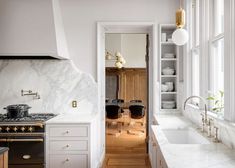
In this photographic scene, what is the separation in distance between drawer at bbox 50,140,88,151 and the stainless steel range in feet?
0.53

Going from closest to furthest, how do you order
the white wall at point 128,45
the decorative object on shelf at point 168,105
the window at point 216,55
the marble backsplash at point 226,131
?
the marble backsplash at point 226,131 < the window at point 216,55 < the decorative object on shelf at point 168,105 < the white wall at point 128,45

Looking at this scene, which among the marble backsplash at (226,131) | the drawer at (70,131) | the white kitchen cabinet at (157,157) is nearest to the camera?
the white kitchen cabinet at (157,157)

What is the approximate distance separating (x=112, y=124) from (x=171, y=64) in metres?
4.17

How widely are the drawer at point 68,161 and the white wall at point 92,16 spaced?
4.45 feet

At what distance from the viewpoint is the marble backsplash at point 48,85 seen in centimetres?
414

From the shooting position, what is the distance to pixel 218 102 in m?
2.82

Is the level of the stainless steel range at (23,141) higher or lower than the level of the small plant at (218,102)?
lower

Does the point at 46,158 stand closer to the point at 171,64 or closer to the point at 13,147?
the point at 13,147

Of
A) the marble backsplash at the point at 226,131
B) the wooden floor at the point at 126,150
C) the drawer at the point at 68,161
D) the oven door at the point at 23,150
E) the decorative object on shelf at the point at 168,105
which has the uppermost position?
the decorative object on shelf at the point at 168,105

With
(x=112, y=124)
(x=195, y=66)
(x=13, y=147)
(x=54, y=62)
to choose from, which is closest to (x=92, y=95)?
(x=54, y=62)

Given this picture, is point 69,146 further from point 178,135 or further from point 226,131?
point 226,131

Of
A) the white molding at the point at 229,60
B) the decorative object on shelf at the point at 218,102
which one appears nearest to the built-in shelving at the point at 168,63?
the decorative object on shelf at the point at 218,102

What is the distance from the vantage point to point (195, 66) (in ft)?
12.4

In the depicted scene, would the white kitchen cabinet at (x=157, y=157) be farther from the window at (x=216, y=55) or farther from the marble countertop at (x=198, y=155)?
the window at (x=216, y=55)
